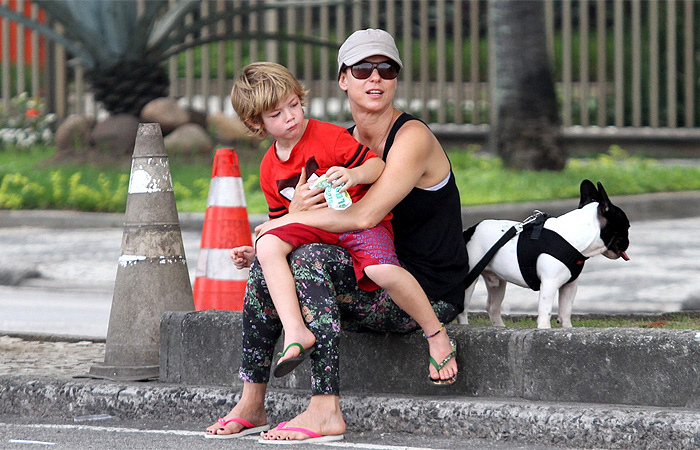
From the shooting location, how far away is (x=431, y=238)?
174 inches

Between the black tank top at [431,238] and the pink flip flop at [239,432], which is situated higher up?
the black tank top at [431,238]

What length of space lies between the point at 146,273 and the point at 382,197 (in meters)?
1.28

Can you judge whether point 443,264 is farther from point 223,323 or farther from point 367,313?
point 223,323

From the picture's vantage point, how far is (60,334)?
20.8 ft

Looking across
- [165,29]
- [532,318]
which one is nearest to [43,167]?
[165,29]

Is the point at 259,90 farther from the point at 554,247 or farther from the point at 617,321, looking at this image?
the point at 617,321

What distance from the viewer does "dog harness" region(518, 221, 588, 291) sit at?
4.59 metres

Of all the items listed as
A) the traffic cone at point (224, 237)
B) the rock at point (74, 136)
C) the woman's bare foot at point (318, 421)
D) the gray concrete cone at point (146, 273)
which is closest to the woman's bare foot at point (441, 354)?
the woman's bare foot at point (318, 421)

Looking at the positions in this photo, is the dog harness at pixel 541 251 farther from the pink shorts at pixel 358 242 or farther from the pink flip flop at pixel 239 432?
the pink flip flop at pixel 239 432

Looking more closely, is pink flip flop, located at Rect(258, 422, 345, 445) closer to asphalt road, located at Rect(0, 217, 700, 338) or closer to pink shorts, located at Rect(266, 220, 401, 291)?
pink shorts, located at Rect(266, 220, 401, 291)

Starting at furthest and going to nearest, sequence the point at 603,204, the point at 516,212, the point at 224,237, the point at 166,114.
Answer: the point at 166,114 → the point at 516,212 → the point at 224,237 → the point at 603,204

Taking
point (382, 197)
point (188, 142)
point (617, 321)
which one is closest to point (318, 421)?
point (382, 197)

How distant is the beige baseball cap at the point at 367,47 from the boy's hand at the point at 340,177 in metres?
0.50

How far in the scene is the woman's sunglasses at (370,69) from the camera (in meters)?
4.43
